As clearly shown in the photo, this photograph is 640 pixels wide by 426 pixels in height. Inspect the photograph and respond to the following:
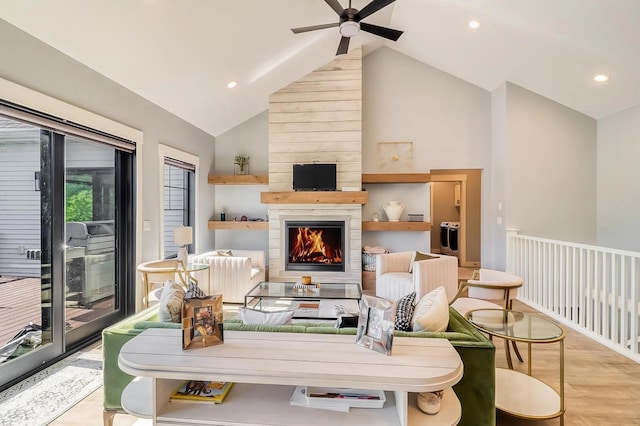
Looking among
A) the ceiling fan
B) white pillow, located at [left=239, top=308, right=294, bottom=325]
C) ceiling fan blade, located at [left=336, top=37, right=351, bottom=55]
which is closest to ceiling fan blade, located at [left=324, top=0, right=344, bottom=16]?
the ceiling fan

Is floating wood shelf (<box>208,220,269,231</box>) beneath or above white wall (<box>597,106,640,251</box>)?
beneath

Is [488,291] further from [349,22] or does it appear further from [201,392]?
[349,22]

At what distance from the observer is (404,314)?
5.68ft

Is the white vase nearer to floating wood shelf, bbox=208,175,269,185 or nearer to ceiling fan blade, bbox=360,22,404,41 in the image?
floating wood shelf, bbox=208,175,269,185

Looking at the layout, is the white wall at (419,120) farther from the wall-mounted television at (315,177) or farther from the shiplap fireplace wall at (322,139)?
the wall-mounted television at (315,177)

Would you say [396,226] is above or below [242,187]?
below

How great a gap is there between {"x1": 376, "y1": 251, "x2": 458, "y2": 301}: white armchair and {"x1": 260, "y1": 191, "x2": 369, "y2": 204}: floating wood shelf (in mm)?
1114

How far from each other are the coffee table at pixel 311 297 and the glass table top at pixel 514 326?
4.36 ft

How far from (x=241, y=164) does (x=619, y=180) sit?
564 centimetres

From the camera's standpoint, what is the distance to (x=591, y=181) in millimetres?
4727

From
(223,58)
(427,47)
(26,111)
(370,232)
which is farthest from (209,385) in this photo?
(427,47)

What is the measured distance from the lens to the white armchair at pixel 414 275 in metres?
3.35

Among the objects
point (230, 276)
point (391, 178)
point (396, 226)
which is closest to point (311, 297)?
point (230, 276)

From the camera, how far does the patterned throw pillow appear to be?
1.70 meters
